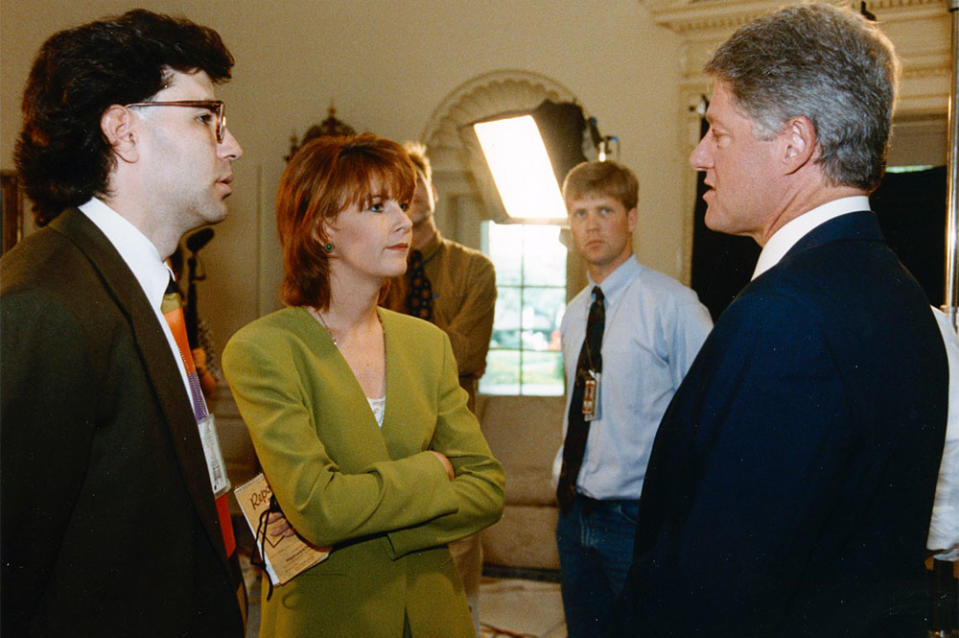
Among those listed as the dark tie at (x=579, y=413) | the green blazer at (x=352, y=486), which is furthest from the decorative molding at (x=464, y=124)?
the green blazer at (x=352, y=486)

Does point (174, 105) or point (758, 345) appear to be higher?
point (174, 105)

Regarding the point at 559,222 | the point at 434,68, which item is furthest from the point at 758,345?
the point at 434,68

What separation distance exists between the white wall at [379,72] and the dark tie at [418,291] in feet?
7.67

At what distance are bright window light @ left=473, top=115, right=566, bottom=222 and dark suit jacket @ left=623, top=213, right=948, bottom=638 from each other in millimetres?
1853

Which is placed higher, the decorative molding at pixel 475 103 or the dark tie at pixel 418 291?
the decorative molding at pixel 475 103

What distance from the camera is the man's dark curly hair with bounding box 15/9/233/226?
1123mm

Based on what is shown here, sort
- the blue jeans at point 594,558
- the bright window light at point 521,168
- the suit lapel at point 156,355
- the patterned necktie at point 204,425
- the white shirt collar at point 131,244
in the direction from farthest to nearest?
the bright window light at point 521,168
the blue jeans at point 594,558
the patterned necktie at point 204,425
the white shirt collar at point 131,244
the suit lapel at point 156,355

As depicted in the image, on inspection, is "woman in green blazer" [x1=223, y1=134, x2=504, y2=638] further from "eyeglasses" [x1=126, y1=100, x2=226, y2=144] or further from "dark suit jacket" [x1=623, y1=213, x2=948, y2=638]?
"dark suit jacket" [x1=623, y1=213, x2=948, y2=638]

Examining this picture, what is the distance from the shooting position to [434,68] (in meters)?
5.32

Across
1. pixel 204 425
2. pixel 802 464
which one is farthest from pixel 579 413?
pixel 802 464

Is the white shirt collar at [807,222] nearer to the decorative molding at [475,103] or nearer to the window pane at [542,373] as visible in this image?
the decorative molding at [475,103]

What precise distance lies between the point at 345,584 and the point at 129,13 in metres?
1.02

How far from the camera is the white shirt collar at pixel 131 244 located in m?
1.14

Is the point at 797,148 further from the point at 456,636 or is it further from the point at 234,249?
the point at 234,249
